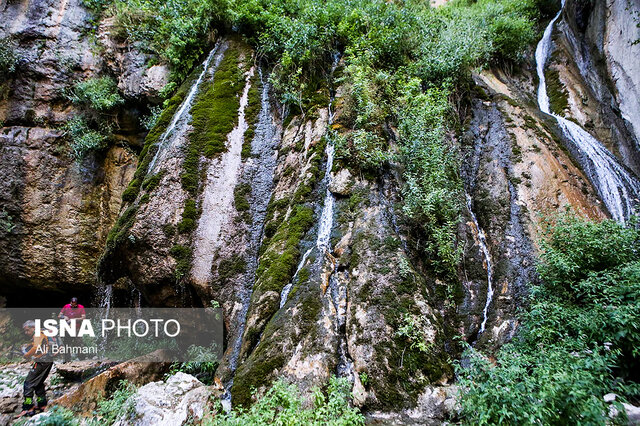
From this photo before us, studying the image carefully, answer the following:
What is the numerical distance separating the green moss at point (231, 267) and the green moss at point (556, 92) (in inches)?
456

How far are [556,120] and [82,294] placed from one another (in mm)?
15991

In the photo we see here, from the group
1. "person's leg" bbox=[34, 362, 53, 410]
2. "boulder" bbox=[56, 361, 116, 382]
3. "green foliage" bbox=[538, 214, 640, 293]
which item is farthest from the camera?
"boulder" bbox=[56, 361, 116, 382]

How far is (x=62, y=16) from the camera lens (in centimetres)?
1223

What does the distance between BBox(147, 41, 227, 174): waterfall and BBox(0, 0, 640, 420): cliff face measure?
8cm

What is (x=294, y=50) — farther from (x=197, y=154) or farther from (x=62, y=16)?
(x=62, y=16)

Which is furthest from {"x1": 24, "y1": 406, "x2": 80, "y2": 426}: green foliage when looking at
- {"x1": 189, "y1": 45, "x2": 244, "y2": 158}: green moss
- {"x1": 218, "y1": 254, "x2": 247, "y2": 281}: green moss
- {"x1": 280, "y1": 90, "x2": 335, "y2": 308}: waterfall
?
{"x1": 189, "y1": 45, "x2": 244, "y2": 158}: green moss

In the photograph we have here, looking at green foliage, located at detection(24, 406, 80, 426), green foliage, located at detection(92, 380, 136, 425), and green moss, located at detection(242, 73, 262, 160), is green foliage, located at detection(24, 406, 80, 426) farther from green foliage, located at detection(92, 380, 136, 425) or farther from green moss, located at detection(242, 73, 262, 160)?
green moss, located at detection(242, 73, 262, 160)

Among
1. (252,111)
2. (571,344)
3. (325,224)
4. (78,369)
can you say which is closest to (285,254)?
(325,224)

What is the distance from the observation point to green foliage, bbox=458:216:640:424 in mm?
3346

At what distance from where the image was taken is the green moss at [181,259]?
7398 millimetres

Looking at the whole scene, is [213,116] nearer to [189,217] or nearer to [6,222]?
[189,217]

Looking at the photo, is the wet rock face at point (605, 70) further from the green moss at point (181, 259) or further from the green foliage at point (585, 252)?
the green moss at point (181, 259)

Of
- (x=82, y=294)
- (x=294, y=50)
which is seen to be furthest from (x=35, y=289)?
(x=294, y=50)

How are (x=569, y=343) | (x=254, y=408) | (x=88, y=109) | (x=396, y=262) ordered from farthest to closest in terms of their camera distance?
(x=88, y=109) < (x=396, y=262) < (x=569, y=343) < (x=254, y=408)
